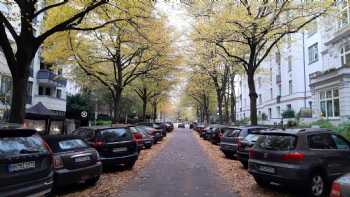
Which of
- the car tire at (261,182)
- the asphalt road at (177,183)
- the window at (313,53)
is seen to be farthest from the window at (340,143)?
the window at (313,53)

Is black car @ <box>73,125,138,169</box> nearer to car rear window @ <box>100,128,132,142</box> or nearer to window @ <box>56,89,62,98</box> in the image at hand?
car rear window @ <box>100,128,132,142</box>

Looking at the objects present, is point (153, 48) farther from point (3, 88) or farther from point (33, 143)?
point (33, 143)

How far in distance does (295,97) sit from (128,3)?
31.0m

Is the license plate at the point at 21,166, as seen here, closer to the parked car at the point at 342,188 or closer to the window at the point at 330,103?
the parked car at the point at 342,188

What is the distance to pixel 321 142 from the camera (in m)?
7.94

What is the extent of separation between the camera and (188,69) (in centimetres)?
3322

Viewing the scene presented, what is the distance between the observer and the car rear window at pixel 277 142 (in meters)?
7.63

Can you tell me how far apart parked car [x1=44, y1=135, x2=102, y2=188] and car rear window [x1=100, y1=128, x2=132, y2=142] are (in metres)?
2.31

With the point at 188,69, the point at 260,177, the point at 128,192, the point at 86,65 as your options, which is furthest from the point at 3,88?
the point at 260,177

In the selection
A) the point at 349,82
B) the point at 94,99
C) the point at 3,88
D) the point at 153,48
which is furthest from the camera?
the point at 94,99

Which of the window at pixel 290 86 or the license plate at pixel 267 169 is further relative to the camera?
the window at pixel 290 86

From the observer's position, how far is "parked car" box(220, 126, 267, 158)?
46.8ft

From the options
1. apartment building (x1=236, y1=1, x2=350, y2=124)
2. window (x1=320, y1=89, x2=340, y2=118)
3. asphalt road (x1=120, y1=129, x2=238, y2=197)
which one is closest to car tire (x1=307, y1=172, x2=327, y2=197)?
asphalt road (x1=120, y1=129, x2=238, y2=197)

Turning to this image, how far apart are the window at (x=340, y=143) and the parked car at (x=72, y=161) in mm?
6311
